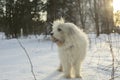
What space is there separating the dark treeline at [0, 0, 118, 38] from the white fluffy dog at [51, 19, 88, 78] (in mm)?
12100

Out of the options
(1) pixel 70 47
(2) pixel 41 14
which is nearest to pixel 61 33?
(1) pixel 70 47

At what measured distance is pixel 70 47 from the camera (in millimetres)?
5035

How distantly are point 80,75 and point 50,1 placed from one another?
13151 millimetres

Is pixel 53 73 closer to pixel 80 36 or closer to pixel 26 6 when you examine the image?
pixel 80 36

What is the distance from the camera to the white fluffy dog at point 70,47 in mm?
5020

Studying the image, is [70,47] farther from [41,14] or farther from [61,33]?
[41,14]

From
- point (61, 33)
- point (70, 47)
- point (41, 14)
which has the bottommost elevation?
point (70, 47)

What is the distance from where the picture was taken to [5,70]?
19.1ft

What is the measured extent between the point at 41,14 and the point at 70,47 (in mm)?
16050

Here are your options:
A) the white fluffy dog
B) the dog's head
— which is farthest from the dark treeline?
the white fluffy dog

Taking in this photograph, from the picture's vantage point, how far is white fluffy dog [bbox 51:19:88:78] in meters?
5.02

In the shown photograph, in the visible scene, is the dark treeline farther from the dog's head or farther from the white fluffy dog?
the white fluffy dog

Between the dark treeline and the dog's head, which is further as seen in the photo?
the dark treeline

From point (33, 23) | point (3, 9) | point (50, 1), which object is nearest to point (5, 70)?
point (50, 1)
